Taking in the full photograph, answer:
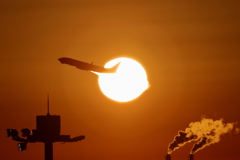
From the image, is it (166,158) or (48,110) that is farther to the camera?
(48,110)

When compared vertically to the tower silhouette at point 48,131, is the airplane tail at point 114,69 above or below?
above

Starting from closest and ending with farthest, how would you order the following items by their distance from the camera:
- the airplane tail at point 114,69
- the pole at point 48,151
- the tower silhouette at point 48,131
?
the airplane tail at point 114,69 < the tower silhouette at point 48,131 < the pole at point 48,151

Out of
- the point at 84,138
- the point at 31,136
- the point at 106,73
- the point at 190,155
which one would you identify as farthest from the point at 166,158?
the point at 31,136

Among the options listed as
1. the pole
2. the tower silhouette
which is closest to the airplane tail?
the tower silhouette

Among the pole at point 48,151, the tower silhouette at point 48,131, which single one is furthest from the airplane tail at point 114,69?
the pole at point 48,151

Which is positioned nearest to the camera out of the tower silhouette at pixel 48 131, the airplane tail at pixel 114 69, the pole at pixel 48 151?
the airplane tail at pixel 114 69

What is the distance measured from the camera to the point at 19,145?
493ft

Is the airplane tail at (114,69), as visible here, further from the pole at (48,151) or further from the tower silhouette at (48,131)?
the pole at (48,151)

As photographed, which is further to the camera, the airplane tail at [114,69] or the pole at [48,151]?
the pole at [48,151]

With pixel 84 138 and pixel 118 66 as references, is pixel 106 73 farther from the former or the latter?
pixel 84 138

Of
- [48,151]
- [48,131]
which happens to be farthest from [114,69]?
[48,151]

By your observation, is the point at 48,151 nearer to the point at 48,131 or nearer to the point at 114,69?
the point at 48,131

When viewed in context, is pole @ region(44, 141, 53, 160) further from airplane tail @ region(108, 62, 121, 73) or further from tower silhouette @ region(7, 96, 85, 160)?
airplane tail @ region(108, 62, 121, 73)

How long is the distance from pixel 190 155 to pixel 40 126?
160ft
